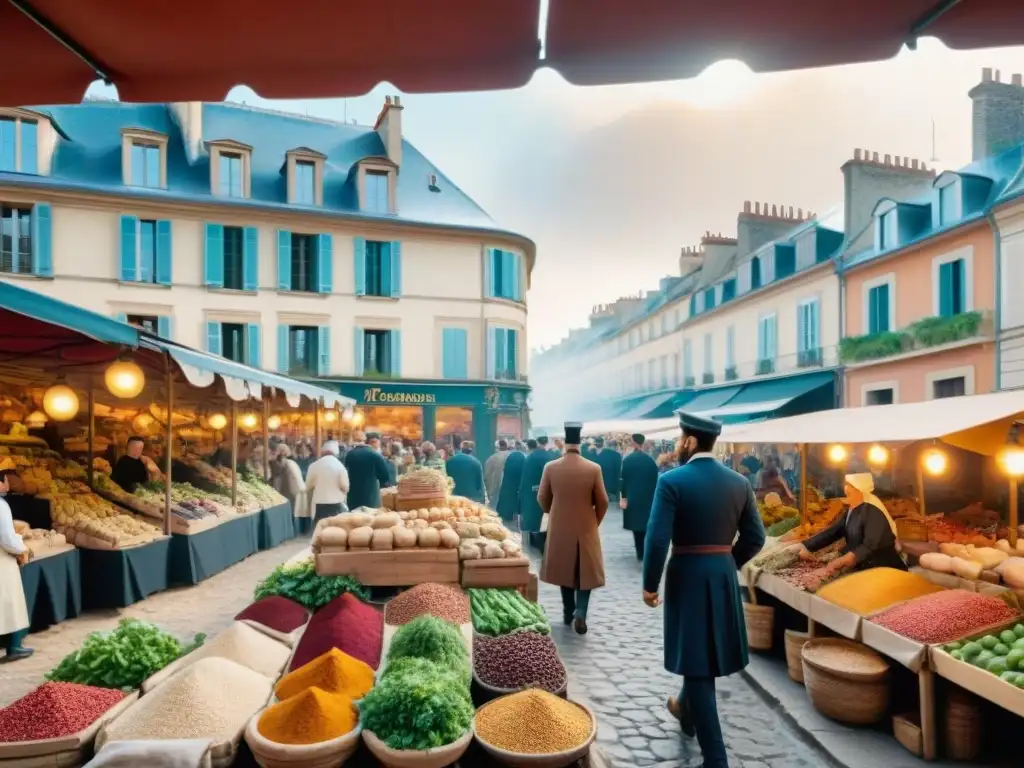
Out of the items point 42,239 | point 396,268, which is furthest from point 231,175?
point 396,268

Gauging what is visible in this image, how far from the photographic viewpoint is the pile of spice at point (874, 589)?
16.2ft

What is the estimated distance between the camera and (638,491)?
33.7 feet

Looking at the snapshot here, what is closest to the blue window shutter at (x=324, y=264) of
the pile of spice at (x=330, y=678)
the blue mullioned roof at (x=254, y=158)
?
the blue mullioned roof at (x=254, y=158)

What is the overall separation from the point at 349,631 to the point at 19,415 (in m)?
10.8

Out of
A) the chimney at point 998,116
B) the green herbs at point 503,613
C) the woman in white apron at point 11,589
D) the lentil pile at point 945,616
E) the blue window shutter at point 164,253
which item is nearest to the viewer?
the lentil pile at point 945,616

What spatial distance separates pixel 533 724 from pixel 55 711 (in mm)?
2247

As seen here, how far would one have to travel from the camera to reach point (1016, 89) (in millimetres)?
19203

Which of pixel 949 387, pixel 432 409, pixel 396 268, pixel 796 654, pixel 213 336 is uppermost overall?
pixel 396 268

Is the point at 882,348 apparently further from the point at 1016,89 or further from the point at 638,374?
the point at 638,374

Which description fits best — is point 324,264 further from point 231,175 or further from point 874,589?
point 874,589

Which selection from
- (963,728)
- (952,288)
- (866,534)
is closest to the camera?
(963,728)

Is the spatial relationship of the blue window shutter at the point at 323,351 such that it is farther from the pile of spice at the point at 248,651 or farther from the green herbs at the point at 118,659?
the green herbs at the point at 118,659

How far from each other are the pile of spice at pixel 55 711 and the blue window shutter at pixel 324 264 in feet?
70.0

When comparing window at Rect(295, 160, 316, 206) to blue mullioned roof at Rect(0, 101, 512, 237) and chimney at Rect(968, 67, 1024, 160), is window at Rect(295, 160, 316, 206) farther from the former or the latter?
chimney at Rect(968, 67, 1024, 160)
